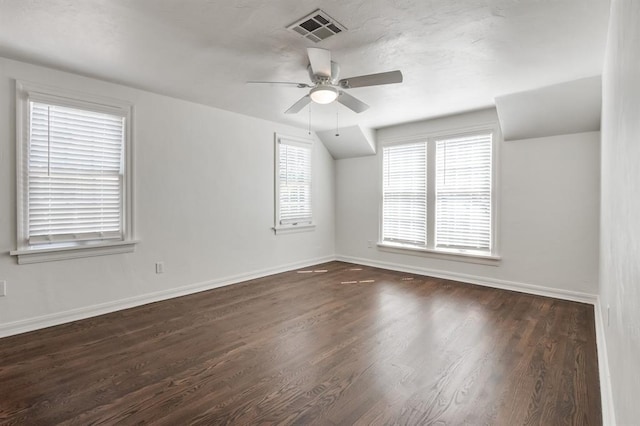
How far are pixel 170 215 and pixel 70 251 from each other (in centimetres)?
109

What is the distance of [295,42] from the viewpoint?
257 cm

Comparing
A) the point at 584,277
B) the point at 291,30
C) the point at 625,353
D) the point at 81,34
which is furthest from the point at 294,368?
the point at 584,277

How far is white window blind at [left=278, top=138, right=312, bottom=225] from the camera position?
5.41m

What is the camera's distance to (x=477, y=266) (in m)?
4.67

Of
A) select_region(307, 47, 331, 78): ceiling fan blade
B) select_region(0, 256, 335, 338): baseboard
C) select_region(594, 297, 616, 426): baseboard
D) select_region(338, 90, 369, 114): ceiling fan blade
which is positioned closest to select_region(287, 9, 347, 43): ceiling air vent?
select_region(307, 47, 331, 78): ceiling fan blade

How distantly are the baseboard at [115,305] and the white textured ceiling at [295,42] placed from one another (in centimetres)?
247

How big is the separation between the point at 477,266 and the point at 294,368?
135 inches

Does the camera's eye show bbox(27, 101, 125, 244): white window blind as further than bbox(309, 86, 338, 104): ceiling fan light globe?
Yes

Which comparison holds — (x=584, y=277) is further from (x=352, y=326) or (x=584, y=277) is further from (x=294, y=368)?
(x=294, y=368)

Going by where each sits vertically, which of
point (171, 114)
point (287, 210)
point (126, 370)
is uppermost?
point (171, 114)

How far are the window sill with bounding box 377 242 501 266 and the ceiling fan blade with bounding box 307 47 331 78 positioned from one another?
3436mm

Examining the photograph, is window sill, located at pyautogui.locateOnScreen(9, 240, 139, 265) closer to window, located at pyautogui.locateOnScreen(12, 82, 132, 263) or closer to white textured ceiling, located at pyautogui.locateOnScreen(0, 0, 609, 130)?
window, located at pyautogui.locateOnScreen(12, 82, 132, 263)

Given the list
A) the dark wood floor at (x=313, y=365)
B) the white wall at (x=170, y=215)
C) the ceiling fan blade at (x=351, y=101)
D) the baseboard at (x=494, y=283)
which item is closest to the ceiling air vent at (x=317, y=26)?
the ceiling fan blade at (x=351, y=101)

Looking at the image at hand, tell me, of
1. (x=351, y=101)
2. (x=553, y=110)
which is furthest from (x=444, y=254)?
(x=351, y=101)
